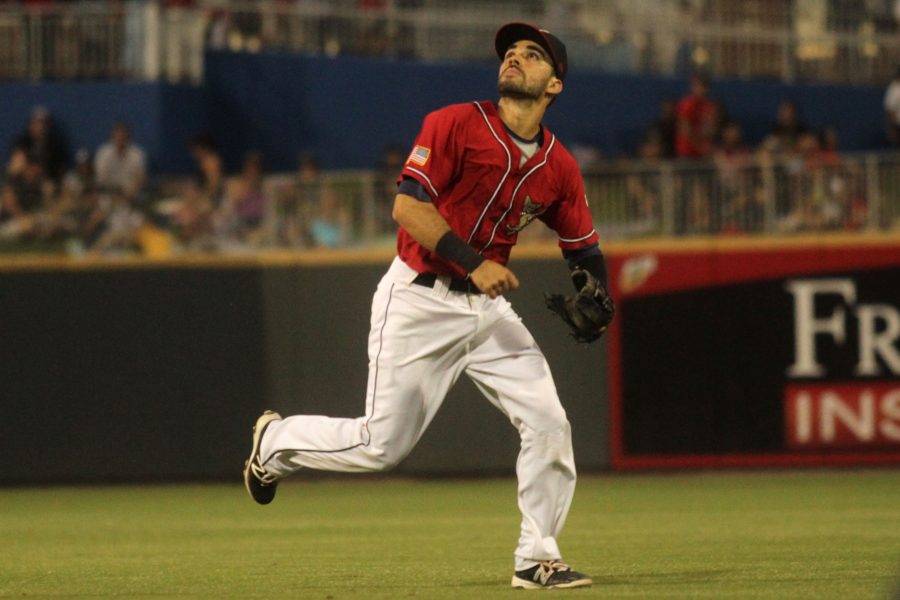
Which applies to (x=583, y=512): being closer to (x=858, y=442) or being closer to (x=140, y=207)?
(x=858, y=442)

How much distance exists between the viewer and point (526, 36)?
662cm

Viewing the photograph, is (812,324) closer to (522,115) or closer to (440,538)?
(440,538)

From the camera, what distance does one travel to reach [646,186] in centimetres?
1379

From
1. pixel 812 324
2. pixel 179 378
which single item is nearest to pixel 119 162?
pixel 179 378

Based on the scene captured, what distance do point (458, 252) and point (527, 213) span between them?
55 cm

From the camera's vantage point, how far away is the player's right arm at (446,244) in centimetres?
623

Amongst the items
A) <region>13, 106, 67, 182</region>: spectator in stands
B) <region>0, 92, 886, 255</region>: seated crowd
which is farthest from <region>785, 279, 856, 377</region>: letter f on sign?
<region>13, 106, 67, 182</region>: spectator in stands

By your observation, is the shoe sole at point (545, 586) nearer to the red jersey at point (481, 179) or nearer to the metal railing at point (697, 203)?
the red jersey at point (481, 179)

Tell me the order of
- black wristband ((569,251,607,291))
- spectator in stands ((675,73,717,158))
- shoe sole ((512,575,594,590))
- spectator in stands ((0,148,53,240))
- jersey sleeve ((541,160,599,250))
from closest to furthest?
shoe sole ((512,575,594,590))
jersey sleeve ((541,160,599,250))
black wristband ((569,251,607,291))
spectator in stands ((0,148,53,240))
spectator in stands ((675,73,717,158))

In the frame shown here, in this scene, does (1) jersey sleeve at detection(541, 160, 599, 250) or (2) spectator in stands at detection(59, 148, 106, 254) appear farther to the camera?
(2) spectator in stands at detection(59, 148, 106, 254)

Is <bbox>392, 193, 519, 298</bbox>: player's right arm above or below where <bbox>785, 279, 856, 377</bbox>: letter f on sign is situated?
above

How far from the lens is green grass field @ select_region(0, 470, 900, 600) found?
21.8 ft

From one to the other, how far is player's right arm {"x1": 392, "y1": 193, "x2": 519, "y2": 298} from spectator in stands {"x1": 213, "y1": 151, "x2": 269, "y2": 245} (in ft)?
23.6

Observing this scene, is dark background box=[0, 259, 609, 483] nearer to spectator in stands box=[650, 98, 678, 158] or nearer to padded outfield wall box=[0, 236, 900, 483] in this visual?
padded outfield wall box=[0, 236, 900, 483]
